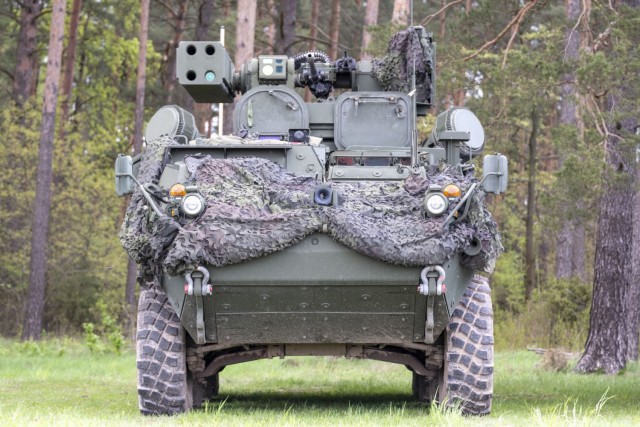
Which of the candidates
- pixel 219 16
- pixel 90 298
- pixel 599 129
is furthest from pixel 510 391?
pixel 219 16

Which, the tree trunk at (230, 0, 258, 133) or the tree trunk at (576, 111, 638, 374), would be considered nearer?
the tree trunk at (576, 111, 638, 374)

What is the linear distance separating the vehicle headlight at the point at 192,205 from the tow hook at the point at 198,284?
13.8 inches

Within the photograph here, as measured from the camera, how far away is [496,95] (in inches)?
501

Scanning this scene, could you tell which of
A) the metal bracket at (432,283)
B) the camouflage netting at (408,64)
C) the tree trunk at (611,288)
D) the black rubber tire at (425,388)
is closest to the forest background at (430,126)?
the tree trunk at (611,288)

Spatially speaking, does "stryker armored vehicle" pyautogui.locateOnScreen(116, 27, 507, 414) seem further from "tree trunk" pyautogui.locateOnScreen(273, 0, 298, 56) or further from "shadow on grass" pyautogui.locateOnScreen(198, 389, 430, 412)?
"tree trunk" pyautogui.locateOnScreen(273, 0, 298, 56)

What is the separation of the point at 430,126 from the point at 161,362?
36.0 feet

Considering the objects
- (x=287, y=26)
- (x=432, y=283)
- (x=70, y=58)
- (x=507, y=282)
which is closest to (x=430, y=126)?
(x=287, y=26)

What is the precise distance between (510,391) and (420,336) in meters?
3.41

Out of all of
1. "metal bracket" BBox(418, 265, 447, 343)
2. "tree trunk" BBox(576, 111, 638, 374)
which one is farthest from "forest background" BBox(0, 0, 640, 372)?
"metal bracket" BBox(418, 265, 447, 343)

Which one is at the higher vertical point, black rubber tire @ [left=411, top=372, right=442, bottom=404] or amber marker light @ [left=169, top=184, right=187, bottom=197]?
amber marker light @ [left=169, top=184, right=187, bottom=197]

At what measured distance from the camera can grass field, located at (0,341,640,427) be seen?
7.18 meters

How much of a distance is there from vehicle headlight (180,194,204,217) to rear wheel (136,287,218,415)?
3.12 feet

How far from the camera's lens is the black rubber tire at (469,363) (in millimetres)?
8047

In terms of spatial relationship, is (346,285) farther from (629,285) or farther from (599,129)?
(629,285)
